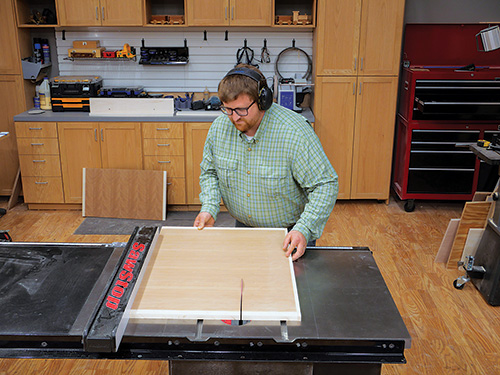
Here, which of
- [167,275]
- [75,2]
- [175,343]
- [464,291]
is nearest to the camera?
[175,343]

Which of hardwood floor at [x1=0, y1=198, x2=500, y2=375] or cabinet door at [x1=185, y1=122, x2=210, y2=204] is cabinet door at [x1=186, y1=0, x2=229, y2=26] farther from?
hardwood floor at [x1=0, y1=198, x2=500, y2=375]

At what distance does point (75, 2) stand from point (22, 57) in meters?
0.76

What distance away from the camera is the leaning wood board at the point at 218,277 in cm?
160

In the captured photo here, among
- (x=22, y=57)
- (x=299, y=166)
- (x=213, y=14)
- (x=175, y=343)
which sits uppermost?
(x=213, y=14)

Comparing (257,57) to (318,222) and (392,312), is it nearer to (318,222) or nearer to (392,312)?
(318,222)

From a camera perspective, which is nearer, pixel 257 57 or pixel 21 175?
pixel 21 175

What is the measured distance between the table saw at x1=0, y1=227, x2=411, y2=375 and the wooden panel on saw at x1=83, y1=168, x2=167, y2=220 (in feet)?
9.57

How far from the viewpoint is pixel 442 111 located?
460 centimetres

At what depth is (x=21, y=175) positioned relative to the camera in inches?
191

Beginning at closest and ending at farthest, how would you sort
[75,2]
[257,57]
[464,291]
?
[464,291] < [75,2] < [257,57]

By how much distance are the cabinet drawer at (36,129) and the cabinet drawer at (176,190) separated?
3.67 feet

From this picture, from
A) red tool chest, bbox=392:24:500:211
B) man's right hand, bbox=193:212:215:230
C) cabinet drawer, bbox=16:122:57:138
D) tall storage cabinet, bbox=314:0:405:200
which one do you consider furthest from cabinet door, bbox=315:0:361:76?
man's right hand, bbox=193:212:215:230

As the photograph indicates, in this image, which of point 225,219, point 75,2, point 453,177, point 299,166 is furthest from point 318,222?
point 75,2

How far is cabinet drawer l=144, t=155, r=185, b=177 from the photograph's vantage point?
4.79 m
